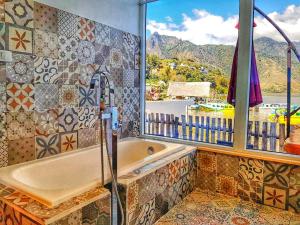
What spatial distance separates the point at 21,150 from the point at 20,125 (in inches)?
7.9

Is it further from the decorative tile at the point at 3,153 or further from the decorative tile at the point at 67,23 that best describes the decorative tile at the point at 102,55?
the decorative tile at the point at 3,153

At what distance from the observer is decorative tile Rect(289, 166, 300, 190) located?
203cm

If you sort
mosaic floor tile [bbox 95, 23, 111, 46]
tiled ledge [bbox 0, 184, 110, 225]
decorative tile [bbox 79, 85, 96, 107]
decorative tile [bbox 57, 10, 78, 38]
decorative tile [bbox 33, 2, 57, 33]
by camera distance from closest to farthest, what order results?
tiled ledge [bbox 0, 184, 110, 225] → decorative tile [bbox 33, 2, 57, 33] → decorative tile [bbox 57, 10, 78, 38] → decorative tile [bbox 79, 85, 96, 107] → mosaic floor tile [bbox 95, 23, 111, 46]

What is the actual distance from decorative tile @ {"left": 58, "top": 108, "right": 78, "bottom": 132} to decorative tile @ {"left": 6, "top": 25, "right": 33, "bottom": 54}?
1.93 feet

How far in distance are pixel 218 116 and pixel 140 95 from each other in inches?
41.1

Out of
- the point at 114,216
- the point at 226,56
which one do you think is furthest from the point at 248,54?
the point at 114,216

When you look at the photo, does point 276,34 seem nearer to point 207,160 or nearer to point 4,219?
point 207,160

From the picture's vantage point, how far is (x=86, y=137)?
92.7 inches

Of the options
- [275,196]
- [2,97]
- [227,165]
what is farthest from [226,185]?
[2,97]

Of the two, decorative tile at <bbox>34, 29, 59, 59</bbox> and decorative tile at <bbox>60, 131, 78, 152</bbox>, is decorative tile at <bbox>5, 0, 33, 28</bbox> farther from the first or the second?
decorative tile at <bbox>60, 131, 78, 152</bbox>

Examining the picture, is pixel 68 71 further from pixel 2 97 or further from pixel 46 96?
pixel 2 97

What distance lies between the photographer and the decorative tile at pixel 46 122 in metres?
1.93

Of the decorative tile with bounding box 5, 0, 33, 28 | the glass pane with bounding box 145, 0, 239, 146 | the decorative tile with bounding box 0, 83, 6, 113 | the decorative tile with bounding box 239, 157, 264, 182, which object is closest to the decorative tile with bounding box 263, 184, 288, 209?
the decorative tile with bounding box 239, 157, 264, 182

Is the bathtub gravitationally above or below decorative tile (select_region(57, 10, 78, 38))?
below
